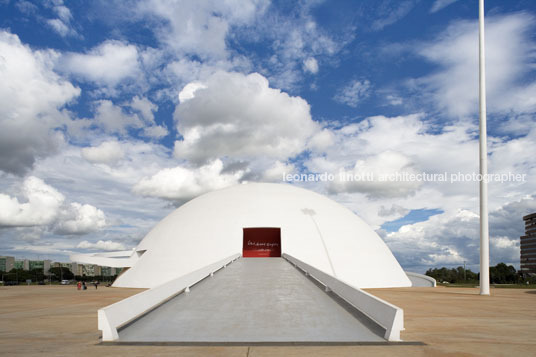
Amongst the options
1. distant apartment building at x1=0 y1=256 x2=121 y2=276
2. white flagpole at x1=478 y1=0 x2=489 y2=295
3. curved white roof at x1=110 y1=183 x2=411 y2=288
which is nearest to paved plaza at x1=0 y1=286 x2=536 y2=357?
white flagpole at x1=478 y1=0 x2=489 y2=295

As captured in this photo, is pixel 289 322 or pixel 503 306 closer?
pixel 289 322

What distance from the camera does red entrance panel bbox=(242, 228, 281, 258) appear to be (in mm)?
28250

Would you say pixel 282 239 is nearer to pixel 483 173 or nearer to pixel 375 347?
pixel 483 173

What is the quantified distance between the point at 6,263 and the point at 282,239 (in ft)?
362

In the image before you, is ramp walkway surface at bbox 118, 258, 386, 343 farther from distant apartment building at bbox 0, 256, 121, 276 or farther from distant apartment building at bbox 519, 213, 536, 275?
distant apartment building at bbox 519, 213, 536, 275

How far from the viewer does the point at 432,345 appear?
7031 millimetres

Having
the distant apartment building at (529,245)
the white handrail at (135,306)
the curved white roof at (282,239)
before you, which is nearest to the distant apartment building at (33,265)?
the curved white roof at (282,239)

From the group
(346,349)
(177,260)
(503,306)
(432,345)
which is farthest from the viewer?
(177,260)

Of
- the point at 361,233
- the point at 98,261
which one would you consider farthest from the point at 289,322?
the point at 98,261

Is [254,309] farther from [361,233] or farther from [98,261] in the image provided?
[98,261]

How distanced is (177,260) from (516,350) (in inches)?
731

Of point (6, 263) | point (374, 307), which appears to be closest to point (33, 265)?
point (6, 263)

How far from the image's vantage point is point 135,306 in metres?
8.53

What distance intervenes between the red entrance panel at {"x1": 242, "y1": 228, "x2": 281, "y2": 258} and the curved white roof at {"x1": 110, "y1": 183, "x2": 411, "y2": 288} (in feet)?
9.63
